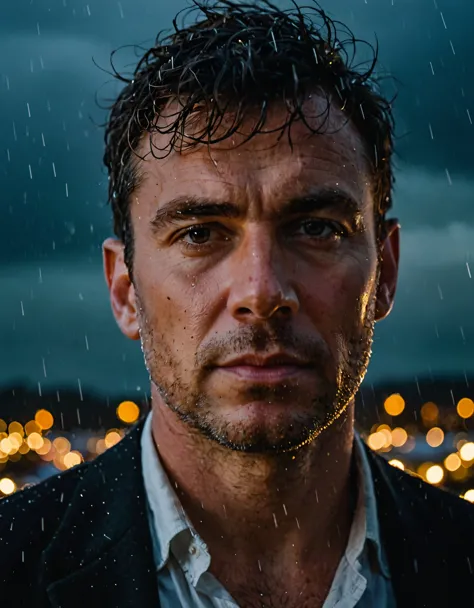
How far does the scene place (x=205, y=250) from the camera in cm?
491

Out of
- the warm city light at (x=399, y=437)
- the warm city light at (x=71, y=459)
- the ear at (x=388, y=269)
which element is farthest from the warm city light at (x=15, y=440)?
the ear at (x=388, y=269)

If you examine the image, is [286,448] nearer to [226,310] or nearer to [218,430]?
[218,430]

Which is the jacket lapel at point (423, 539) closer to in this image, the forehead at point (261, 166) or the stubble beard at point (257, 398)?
the stubble beard at point (257, 398)

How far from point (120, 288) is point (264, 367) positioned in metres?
1.24

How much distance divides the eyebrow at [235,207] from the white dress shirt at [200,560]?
1.17m

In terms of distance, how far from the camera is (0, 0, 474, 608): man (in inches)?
187

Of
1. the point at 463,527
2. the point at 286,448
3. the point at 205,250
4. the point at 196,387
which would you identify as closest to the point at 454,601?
the point at 463,527

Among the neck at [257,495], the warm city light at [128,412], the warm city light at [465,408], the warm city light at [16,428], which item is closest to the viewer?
the neck at [257,495]

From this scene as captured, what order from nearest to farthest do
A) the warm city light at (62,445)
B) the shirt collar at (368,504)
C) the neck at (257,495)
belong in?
the neck at (257,495), the shirt collar at (368,504), the warm city light at (62,445)

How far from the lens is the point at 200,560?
4.87 meters

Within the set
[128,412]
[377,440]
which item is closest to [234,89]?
[377,440]

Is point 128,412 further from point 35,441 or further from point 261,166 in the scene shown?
point 261,166

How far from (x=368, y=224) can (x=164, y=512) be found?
1707 mm

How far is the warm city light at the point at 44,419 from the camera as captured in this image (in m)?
79.8
